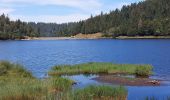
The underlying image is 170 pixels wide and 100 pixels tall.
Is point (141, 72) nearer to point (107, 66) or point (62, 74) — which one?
point (107, 66)

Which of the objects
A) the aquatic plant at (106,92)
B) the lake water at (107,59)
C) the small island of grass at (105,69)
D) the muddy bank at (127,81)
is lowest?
the lake water at (107,59)

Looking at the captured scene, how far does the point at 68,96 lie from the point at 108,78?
24.8 m

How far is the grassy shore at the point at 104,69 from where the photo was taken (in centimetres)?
5062

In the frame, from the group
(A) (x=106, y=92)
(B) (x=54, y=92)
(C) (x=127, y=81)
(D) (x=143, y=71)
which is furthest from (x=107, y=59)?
(B) (x=54, y=92)

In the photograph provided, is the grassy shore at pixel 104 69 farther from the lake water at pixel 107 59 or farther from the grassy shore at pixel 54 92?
the grassy shore at pixel 54 92

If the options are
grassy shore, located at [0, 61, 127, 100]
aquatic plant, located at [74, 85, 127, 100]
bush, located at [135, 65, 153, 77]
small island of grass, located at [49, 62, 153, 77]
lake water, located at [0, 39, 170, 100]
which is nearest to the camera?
grassy shore, located at [0, 61, 127, 100]

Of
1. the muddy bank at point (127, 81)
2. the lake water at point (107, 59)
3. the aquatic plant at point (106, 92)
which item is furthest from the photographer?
the muddy bank at point (127, 81)

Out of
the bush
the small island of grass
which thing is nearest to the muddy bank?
the bush

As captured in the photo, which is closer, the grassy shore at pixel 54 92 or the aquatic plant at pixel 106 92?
the grassy shore at pixel 54 92

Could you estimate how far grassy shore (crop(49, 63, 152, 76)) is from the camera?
50.6 meters

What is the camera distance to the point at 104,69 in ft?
172

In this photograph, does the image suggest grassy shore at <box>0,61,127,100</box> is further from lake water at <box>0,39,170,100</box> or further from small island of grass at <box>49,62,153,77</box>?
small island of grass at <box>49,62,153,77</box>

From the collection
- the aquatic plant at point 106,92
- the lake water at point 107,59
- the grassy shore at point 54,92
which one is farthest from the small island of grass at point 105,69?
the aquatic plant at point 106,92

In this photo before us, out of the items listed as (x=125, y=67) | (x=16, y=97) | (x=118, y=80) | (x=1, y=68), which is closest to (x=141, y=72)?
(x=125, y=67)
